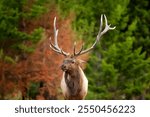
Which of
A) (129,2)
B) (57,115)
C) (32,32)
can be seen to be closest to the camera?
(57,115)

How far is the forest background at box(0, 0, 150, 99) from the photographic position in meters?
31.7

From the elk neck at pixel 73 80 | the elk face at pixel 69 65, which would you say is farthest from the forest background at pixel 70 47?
the elk face at pixel 69 65

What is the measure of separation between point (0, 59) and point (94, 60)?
19.0 ft

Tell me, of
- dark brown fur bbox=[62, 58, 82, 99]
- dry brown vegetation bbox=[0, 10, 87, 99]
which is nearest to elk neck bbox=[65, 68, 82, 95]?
dark brown fur bbox=[62, 58, 82, 99]

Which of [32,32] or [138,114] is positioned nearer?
[138,114]

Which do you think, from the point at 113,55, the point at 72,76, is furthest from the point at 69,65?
the point at 113,55

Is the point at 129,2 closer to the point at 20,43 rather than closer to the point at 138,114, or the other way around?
the point at 20,43

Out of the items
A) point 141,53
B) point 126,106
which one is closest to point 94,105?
point 126,106

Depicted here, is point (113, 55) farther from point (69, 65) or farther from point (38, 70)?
point (69, 65)

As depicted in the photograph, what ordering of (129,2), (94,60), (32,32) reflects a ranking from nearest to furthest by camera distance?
(32,32)
(94,60)
(129,2)

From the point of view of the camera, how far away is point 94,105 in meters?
11.0

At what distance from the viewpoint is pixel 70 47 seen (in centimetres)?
3180

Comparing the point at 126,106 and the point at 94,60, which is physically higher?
the point at 126,106

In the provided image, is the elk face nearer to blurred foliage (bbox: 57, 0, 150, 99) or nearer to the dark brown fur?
the dark brown fur
